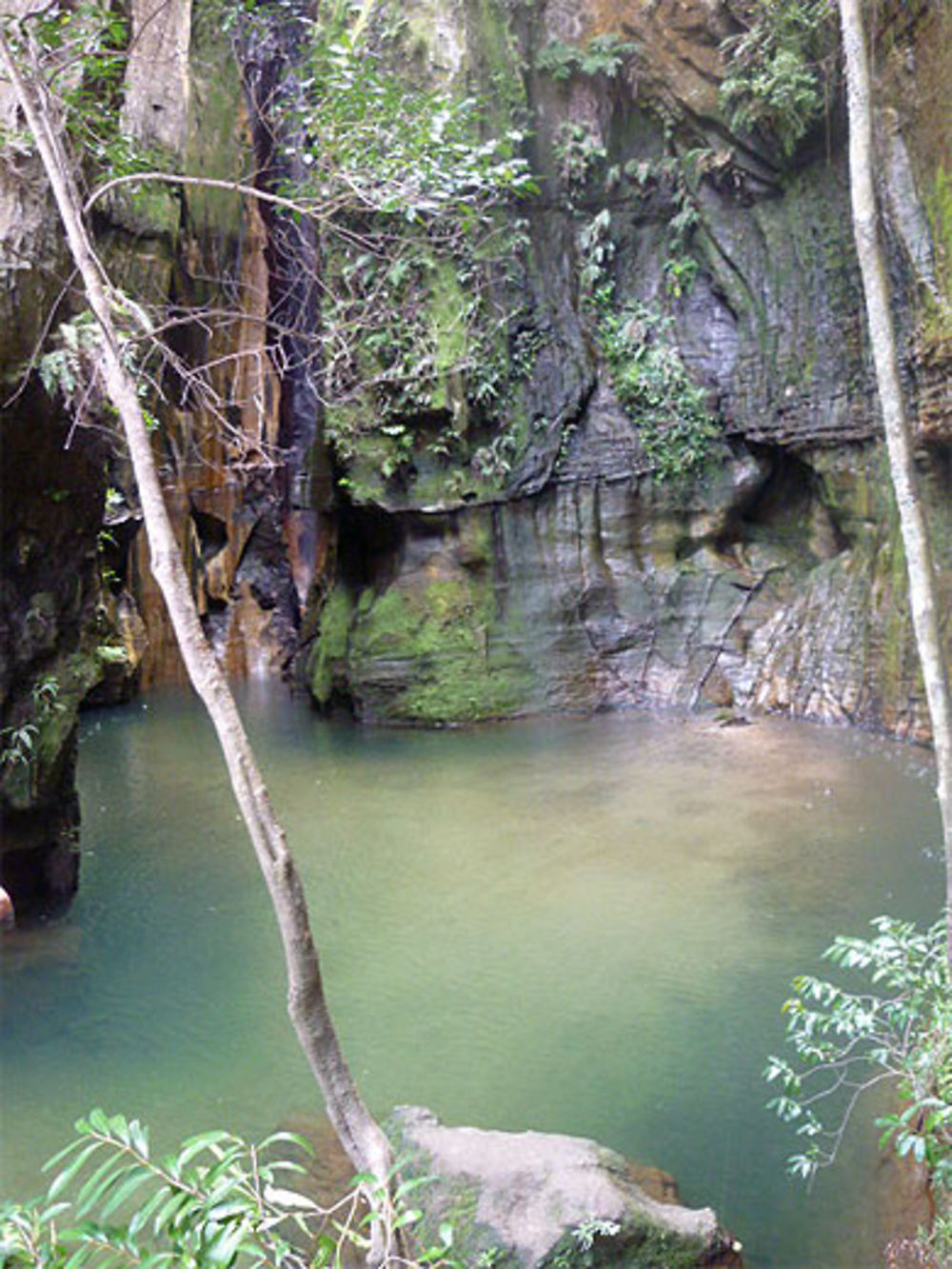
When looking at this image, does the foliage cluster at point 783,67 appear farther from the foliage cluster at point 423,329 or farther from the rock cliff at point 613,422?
the foliage cluster at point 423,329

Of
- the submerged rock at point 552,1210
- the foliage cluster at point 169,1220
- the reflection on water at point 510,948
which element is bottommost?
the reflection on water at point 510,948

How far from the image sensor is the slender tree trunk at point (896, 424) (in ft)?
9.33

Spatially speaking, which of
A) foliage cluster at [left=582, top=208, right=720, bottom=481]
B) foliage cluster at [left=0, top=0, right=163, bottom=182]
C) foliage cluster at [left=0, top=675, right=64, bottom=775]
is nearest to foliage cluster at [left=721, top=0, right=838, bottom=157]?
foliage cluster at [left=582, top=208, right=720, bottom=481]

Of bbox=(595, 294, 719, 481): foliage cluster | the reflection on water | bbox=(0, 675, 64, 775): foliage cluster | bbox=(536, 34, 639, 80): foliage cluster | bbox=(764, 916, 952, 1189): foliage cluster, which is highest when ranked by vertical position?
bbox=(536, 34, 639, 80): foliage cluster

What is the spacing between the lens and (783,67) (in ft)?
36.6

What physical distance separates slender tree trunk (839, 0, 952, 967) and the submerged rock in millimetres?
1148

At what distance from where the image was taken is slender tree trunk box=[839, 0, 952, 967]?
9.33ft

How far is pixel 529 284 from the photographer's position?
1304cm

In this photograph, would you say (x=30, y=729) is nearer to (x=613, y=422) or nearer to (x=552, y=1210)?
(x=552, y=1210)

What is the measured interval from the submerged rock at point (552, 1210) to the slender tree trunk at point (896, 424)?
1148 mm

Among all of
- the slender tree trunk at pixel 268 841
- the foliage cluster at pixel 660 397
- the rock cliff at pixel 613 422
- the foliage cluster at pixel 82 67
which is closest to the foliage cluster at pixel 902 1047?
the slender tree trunk at pixel 268 841

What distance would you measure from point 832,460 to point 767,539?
157 cm

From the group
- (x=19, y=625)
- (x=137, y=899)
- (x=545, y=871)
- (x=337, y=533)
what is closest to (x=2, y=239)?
(x=19, y=625)

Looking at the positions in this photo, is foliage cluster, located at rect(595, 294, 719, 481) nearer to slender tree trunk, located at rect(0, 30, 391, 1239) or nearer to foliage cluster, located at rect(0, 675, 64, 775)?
foliage cluster, located at rect(0, 675, 64, 775)
